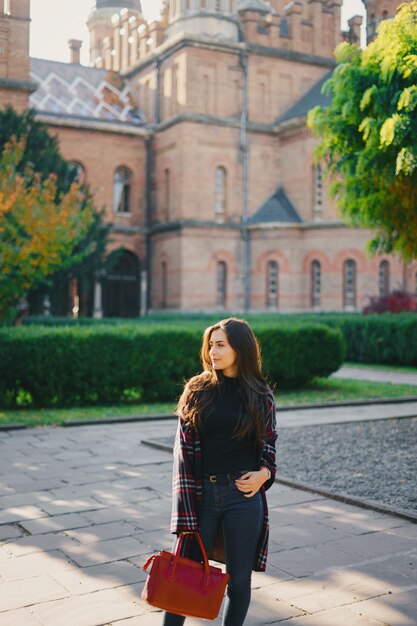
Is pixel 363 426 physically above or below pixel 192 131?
below

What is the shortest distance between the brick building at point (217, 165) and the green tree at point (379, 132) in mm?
20333

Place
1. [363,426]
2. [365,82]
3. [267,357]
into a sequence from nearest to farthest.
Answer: [365,82] → [363,426] → [267,357]

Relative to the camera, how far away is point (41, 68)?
3466cm

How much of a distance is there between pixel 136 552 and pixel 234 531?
1.85 metres

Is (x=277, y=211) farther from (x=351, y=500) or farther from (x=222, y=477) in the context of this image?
(x=222, y=477)

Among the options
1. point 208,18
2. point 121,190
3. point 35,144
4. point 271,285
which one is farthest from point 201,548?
point 208,18

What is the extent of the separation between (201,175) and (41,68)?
9.91m

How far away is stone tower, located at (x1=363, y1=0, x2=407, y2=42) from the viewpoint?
33.2 meters

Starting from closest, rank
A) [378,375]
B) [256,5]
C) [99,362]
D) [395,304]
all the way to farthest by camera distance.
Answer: [99,362] → [378,375] → [395,304] → [256,5]

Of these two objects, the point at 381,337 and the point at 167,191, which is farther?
the point at 167,191

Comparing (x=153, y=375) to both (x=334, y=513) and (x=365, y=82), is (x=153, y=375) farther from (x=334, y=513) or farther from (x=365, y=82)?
(x=334, y=513)

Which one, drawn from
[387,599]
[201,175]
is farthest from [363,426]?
[201,175]

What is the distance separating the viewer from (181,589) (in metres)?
2.99

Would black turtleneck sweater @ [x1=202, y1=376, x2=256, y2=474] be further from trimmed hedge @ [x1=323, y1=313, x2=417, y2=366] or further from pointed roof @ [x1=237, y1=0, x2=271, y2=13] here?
pointed roof @ [x1=237, y1=0, x2=271, y2=13]
